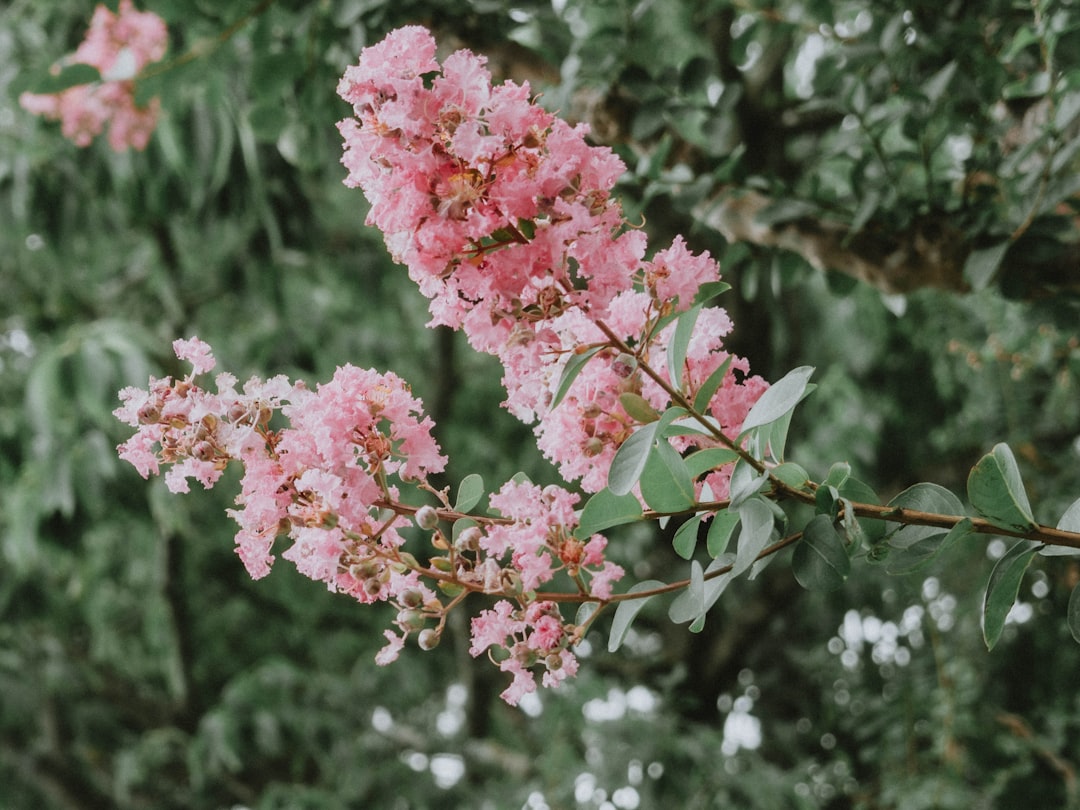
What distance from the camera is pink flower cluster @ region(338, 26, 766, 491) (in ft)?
1.88

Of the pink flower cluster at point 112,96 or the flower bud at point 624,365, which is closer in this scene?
the flower bud at point 624,365

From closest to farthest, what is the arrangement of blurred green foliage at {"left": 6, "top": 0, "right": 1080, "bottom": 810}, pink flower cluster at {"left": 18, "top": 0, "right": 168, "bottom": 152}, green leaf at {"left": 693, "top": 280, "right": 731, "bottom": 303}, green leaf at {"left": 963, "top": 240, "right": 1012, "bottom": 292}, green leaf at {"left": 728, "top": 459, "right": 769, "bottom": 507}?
green leaf at {"left": 728, "top": 459, "right": 769, "bottom": 507} → green leaf at {"left": 693, "top": 280, "right": 731, "bottom": 303} → green leaf at {"left": 963, "top": 240, "right": 1012, "bottom": 292} → blurred green foliage at {"left": 6, "top": 0, "right": 1080, "bottom": 810} → pink flower cluster at {"left": 18, "top": 0, "right": 168, "bottom": 152}

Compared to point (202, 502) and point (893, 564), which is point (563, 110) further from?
point (202, 502)

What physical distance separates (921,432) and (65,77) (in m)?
2.06

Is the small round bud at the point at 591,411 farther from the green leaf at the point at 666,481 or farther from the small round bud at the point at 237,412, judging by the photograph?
the small round bud at the point at 237,412

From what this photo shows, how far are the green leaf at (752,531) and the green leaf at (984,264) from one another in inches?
23.2

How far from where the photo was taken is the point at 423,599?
63cm

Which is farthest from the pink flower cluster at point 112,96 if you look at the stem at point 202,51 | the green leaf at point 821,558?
the green leaf at point 821,558

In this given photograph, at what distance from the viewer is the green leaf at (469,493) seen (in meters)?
0.67

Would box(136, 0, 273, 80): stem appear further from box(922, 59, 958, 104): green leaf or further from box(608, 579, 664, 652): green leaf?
box(608, 579, 664, 652): green leaf

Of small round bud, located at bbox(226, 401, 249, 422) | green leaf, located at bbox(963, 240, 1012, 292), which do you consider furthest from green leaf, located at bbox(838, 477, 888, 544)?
green leaf, located at bbox(963, 240, 1012, 292)

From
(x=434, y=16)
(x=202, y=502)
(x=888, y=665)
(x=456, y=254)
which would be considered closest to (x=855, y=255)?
(x=434, y=16)

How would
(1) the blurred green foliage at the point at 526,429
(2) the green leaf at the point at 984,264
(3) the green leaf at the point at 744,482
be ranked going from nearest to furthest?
(3) the green leaf at the point at 744,482 < (2) the green leaf at the point at 984,264 < (1) the blurred green foliage at the point at 526,429

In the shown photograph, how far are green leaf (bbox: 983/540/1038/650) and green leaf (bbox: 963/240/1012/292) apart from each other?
1.65 feet
